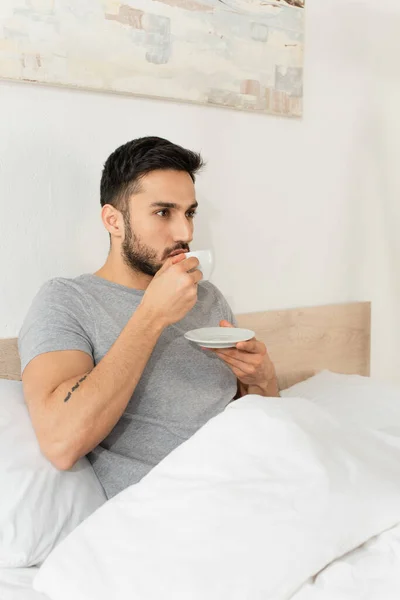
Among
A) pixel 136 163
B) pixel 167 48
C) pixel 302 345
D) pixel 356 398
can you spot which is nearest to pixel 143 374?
pixel 136 163

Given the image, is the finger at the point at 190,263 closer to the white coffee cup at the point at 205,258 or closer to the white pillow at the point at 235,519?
the white coffee cup at the point at 205,258

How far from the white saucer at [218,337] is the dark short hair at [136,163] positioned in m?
0.34

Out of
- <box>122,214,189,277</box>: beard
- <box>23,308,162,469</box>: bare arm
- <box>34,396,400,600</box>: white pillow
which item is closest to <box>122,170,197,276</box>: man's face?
<box>122,214,189,277</box>: beard

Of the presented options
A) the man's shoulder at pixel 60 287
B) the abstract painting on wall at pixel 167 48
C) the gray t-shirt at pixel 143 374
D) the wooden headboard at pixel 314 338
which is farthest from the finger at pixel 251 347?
the abstract painting on wall at pixel 167 48

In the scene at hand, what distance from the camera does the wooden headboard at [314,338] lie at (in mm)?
1895

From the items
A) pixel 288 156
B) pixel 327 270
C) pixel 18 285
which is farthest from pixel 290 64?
pixel 18 285

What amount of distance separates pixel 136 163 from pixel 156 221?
0.13 metres

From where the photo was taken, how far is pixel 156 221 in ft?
4.52

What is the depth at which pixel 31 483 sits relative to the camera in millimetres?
1090

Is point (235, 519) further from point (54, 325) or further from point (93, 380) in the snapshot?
point (54, 325)

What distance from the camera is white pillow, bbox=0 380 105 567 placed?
1.04 meters

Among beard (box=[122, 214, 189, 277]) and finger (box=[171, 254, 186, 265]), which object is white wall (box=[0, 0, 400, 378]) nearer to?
beard (box=[122, 214, 189, 277])

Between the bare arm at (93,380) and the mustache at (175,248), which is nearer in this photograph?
the bare arm at (93,380)

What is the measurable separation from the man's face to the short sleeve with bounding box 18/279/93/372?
171mm
